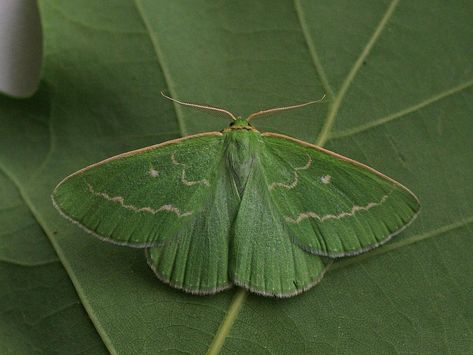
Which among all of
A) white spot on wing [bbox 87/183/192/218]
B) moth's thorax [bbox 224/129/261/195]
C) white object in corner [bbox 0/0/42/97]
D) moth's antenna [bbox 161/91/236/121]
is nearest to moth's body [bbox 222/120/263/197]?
moth's thorax [bbox 224/129/261/195]

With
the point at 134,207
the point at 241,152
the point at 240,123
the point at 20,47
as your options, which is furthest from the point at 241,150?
the point at 20,47

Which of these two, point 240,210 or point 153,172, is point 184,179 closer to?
point 153,172

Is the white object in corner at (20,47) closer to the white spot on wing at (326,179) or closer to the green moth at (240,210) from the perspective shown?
the green moth at (240,210)

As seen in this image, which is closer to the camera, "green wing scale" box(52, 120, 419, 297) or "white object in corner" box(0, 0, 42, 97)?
"green wing scale" box(52, 120, 419, 297)

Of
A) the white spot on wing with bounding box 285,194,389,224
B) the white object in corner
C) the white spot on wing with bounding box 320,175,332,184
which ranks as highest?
the white spot on wing with bounding box 320,175,332,184

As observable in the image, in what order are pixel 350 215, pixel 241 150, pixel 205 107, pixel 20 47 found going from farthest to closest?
pixel 20 47, pixel 205 107, pixel 241 150, pixel 350 215

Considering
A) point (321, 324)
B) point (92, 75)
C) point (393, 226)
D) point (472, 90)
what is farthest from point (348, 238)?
point (92, 75)

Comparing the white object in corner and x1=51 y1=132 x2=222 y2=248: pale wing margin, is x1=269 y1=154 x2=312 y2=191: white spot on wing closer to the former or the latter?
x1=51 y1=132 x2=222 y2=248: pale wing margin

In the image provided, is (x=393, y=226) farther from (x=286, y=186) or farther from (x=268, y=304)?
(x=268, y=304)

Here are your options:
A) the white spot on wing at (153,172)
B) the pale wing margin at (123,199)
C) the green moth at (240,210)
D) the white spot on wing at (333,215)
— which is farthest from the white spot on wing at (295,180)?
the white spot on wing at (153,172)
